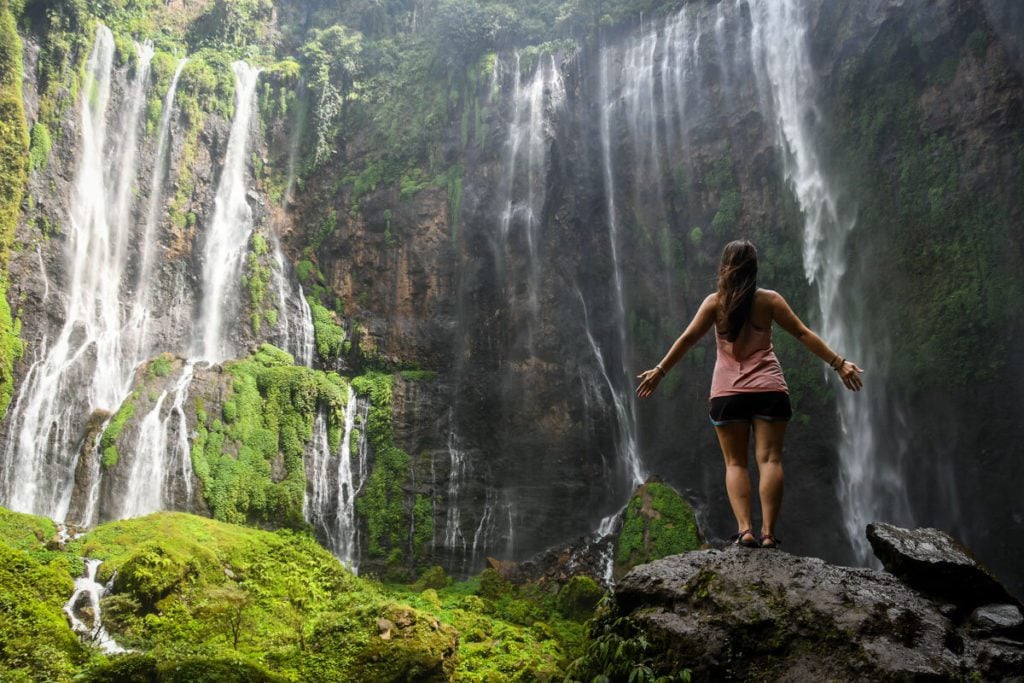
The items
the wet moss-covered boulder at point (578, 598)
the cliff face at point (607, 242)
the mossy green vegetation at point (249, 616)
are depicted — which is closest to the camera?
the mossy green vegetation at point (249, 616)

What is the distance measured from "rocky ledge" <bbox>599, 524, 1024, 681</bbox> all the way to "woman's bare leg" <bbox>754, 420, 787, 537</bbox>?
0.21m

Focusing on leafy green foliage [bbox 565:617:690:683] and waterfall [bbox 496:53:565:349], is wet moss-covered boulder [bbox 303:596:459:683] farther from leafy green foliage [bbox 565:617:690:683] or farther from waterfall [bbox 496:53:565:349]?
waterfall [bbox 496:53:565:349]

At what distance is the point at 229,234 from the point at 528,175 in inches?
307

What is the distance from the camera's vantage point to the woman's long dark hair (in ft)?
12.7

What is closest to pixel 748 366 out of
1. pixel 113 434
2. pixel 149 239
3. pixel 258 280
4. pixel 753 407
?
pixel 753 407

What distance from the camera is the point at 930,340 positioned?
1344 cm

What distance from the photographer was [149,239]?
16938mm

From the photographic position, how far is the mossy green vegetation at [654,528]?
13.2 metres

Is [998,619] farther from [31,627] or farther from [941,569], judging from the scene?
[31,627]

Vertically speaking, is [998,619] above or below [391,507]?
above

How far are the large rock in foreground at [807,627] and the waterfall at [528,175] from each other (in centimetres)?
1343

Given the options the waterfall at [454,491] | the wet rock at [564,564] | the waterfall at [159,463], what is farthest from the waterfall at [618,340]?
the waterfall at [159,463]

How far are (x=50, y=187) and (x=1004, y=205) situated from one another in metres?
19.0

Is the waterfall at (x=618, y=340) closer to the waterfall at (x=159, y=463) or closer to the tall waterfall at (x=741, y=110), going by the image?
the tall waterfall at (x=741, y=110)
